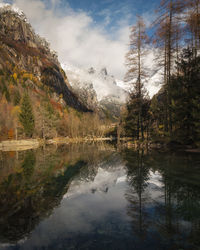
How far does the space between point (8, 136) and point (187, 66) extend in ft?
171

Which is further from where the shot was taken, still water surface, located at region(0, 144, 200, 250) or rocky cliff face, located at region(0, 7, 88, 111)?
rocky cliff face, located at region(0, 7, 88, 111)

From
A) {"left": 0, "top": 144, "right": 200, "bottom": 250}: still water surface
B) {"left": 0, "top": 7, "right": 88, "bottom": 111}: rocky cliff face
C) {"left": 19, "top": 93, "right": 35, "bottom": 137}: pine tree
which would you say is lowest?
{"left": 0, "top": 144, "right": 200, "bottom": 250}: still water surface

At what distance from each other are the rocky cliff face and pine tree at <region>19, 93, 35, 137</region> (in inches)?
3134

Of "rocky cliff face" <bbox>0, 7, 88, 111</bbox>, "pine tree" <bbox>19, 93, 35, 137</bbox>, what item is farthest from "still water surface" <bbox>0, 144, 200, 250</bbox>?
"rocky cliff face" <bbox>0, 7, 88, 111</bbox>

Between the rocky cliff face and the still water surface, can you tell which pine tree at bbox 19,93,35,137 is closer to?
the still water surface

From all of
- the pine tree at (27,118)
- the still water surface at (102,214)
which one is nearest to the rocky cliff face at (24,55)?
the pine tree at (27,118)

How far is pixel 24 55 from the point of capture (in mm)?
153125

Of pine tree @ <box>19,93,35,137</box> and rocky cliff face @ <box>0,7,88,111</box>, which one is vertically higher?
rocky cliff face @ <box>0,7,88,111</box>

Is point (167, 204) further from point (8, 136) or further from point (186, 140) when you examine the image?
point (8, 136)

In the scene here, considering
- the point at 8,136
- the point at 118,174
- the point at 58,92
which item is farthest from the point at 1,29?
the point at 118,174

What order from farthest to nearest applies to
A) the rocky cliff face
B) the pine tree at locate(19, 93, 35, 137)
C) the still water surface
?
1. the rocky cliff face
2. the pine tree at locate(19, 93, 35, 137)
3. the still water surface

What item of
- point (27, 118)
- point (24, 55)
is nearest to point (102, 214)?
point (27, 118)

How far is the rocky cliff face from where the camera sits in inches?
5421

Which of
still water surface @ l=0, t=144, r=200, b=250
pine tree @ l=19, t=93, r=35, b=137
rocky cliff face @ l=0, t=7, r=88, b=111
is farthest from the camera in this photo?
rocky cliff face @ l=0, t=7, r=88, b=111
